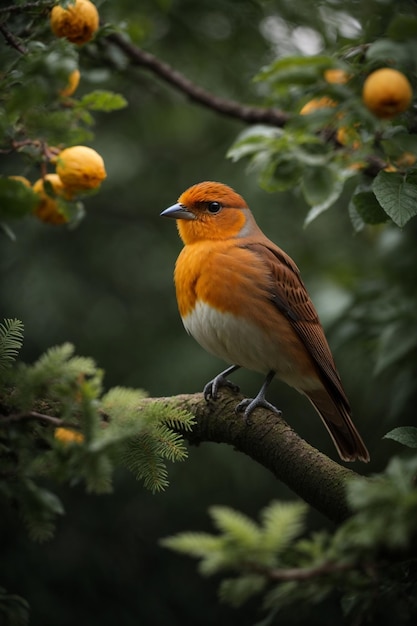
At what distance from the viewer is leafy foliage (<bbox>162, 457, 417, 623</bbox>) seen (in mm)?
1742

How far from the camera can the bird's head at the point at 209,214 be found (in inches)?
178

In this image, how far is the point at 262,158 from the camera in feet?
11.4

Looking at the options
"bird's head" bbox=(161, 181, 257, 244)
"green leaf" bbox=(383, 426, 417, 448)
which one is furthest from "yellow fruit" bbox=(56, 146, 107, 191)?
"green leaf" bbox=(383, 426, 417, 448)

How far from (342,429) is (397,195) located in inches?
70.7

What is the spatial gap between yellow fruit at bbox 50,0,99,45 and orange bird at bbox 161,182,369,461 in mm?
1407

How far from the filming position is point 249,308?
4082 mm

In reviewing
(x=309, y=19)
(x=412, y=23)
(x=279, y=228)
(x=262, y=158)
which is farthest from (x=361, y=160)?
(x=279, y=228)

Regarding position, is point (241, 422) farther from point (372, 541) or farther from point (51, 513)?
point (372, 541)

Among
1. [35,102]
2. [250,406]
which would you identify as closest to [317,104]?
[250,406]

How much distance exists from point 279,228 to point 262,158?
13.0 feet

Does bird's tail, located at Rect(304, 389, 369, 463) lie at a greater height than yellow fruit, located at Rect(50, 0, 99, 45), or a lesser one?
lesser

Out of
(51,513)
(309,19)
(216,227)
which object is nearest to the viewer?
(51,513)

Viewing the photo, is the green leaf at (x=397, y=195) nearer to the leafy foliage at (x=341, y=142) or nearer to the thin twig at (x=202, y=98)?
the leafy foliage at (x=341, y=142)

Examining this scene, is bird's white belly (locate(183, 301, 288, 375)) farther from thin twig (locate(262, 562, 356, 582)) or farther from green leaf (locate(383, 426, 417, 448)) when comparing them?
thin twig (locate(262, 562, 356, 582))
